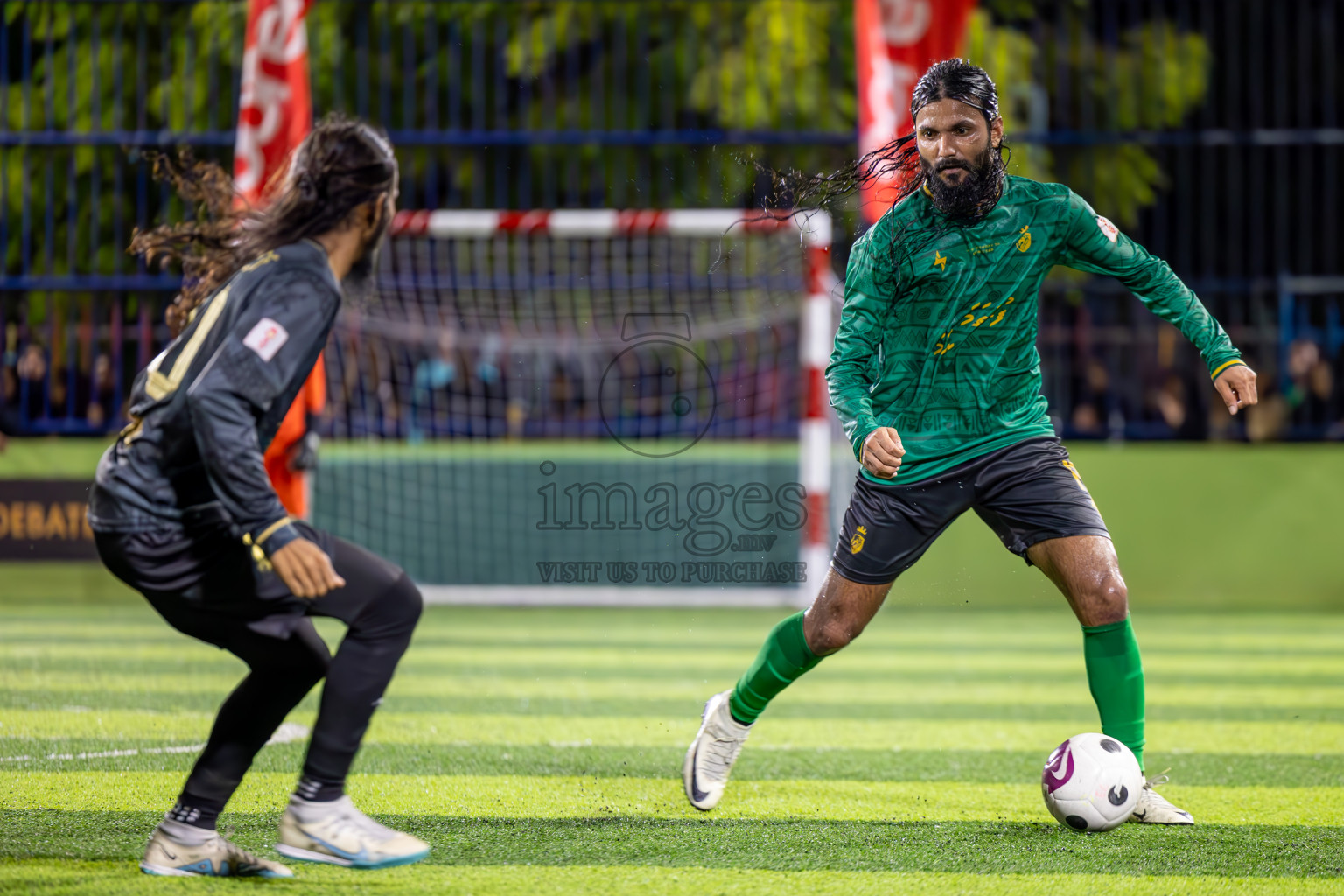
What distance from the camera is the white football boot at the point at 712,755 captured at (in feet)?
15.1

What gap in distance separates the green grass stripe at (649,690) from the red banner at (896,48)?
4342mm

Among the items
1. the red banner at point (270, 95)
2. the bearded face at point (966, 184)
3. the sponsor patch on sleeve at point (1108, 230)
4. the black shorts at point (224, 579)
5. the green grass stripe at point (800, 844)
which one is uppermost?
the red banner at point (270, 95)

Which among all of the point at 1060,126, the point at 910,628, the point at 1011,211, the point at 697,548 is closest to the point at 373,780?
the point at 1011,211

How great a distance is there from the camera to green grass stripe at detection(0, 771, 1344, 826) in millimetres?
4578

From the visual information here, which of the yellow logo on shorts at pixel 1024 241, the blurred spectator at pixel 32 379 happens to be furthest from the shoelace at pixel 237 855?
the blurred spectator at pixel 32 379

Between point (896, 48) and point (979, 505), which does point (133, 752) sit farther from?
point (896, 48)

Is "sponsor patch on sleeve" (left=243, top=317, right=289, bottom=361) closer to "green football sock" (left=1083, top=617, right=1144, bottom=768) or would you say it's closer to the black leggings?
the black leggings

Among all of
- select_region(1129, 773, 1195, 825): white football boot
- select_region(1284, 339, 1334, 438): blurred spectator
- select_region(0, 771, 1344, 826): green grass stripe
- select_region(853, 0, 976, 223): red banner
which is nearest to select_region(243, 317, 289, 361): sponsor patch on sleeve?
select_region(0, 771, 1344, 826): green grass stripe

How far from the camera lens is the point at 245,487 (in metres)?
3.25

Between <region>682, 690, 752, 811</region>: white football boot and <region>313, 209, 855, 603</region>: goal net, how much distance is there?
23.2 feet

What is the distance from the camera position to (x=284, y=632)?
11.8 ft

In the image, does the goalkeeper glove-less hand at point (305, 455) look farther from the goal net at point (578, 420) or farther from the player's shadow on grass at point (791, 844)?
the player's shadow on grass at point (791, 844)

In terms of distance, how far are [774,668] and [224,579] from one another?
5.67 ft

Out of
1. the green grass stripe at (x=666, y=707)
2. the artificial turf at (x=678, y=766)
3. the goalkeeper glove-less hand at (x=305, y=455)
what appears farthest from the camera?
the goalkeeper glove-less hand at (x=305, y=455)
